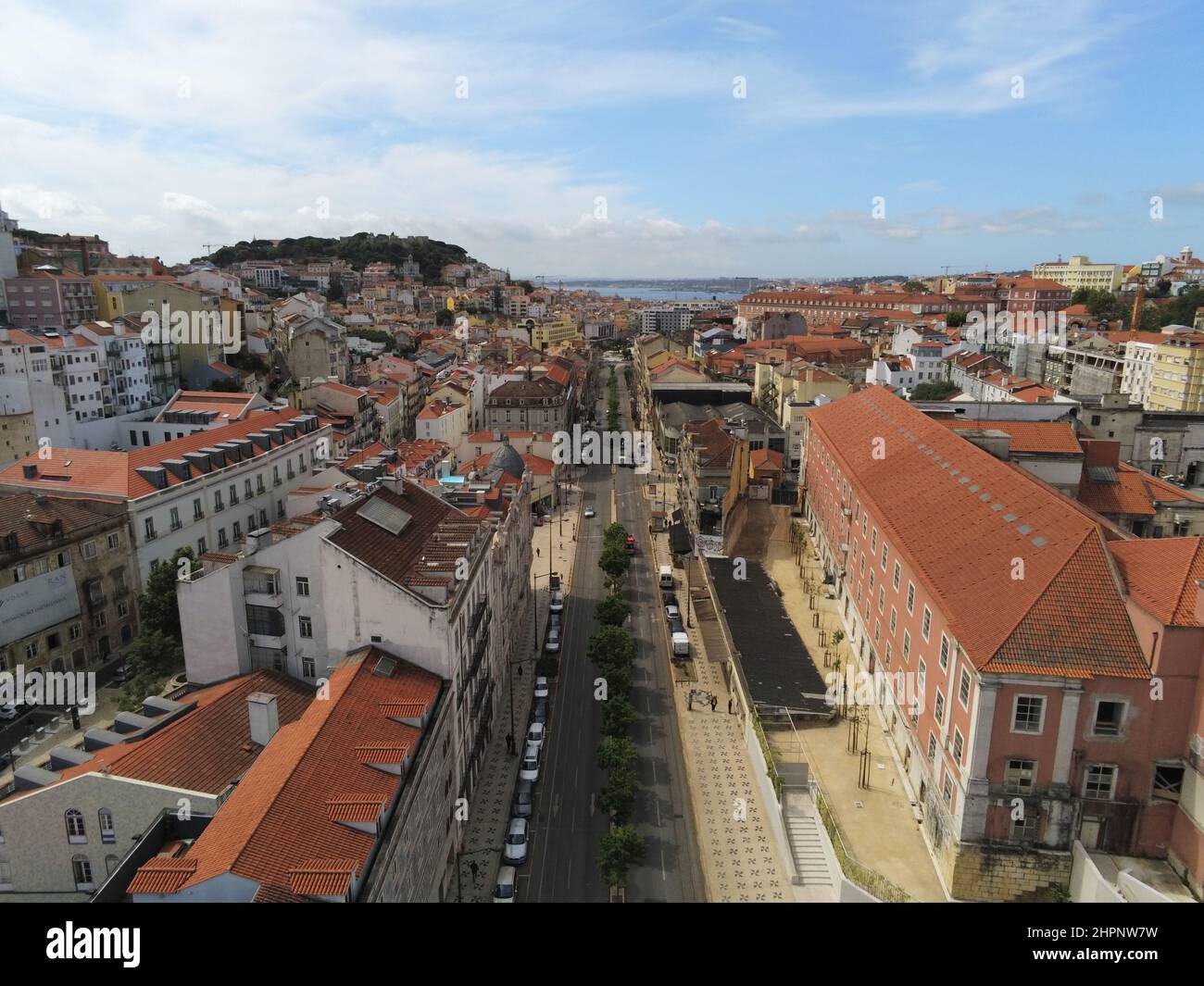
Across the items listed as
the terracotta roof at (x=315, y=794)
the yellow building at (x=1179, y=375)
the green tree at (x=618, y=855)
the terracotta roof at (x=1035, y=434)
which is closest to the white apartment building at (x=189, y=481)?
the terracotta roof at (x=315, y=794)

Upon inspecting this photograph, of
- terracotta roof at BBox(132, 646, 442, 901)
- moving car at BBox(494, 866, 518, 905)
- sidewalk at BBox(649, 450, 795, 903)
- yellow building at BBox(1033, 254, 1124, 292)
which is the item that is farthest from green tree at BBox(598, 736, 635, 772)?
yellow building at BBox(1033, 254, 1124, 292)

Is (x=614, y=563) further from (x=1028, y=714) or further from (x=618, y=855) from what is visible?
(x=1028, y=714)

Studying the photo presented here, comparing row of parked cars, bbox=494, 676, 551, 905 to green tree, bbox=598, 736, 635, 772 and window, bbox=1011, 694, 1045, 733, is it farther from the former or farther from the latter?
window, bbox=1011, 694, 1045, 733

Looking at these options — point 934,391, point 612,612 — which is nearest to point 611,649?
point 612,612

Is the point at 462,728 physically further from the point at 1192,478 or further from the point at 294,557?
the point at 1192,478

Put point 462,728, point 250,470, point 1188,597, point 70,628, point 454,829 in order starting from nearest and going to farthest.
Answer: point 1188,597 → point 454,829 → point 462,728 → point 70,628 → point 250,470

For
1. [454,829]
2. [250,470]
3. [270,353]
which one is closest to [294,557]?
[454,829]
